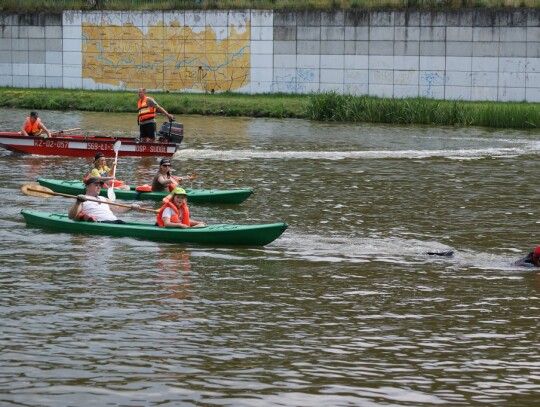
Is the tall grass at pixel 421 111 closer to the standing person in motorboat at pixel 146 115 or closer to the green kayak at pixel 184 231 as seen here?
the standing person in motorboat at pixel 146 115

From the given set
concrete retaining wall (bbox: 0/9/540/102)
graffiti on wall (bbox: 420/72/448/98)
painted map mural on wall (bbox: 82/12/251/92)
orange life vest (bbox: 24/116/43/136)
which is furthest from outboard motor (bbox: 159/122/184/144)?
painted map mural on wall (bbox: 82/12/251/92)

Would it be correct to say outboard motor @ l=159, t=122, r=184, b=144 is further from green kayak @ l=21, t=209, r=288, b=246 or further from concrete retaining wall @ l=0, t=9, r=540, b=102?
concrete retaining wall @ l=0, t=9, r=540, b=102

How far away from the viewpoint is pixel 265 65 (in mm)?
43344

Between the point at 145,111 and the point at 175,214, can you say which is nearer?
the point at 175,214

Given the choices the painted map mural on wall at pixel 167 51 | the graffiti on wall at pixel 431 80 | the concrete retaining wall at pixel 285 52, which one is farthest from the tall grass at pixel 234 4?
the graffiti on wall at pixel 431 80

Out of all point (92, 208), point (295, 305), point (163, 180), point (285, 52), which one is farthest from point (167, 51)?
→ point (295, 305)

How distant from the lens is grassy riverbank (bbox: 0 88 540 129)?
36312mm

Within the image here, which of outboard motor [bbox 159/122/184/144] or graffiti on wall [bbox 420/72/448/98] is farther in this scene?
graffiti on wall [bbox 420/72/448/98]

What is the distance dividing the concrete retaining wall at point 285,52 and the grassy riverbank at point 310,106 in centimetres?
124

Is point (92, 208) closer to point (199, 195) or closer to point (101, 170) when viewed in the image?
point (101, 170)

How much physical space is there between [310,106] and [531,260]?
24.1m

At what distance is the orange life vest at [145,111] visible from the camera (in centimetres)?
2832

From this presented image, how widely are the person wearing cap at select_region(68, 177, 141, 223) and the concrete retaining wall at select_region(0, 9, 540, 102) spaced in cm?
2491

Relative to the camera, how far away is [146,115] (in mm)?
28453
